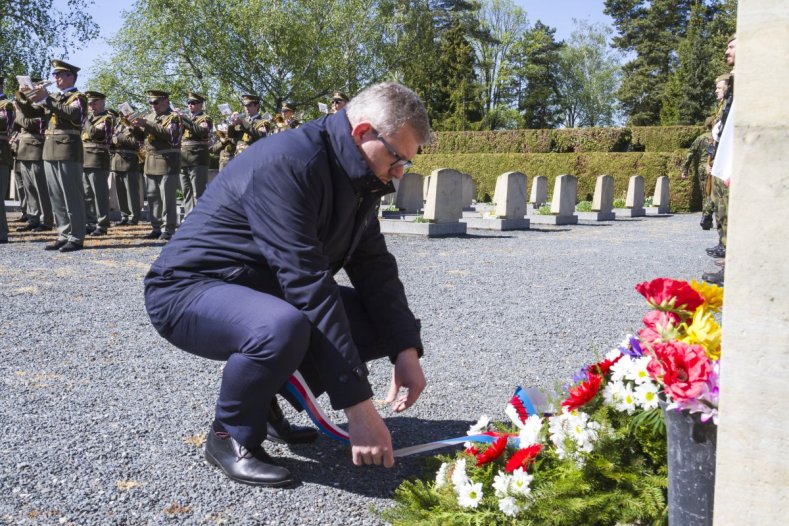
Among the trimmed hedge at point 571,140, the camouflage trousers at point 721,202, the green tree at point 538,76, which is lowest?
the camouflage trousers at point 721,202

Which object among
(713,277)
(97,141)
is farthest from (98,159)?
(713,277)

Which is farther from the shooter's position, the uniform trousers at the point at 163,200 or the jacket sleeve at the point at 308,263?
the uniform trousers at the point at 163,200

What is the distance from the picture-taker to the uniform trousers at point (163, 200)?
1074 cm

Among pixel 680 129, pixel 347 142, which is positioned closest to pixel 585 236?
pixel 347 142

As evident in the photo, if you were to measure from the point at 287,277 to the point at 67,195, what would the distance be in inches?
295

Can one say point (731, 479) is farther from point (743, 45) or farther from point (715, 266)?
point (715, 266)

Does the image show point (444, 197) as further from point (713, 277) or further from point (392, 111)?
point (392, 111)

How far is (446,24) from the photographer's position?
50406mm

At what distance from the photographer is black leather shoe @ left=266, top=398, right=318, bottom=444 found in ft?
10.2

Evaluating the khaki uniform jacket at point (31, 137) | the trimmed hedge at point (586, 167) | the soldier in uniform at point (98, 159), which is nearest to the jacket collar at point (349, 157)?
the khaki uniform jacket at point (31, 137)

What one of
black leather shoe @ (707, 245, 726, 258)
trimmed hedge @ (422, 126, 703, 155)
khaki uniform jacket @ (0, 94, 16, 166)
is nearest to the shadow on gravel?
black leather shoe @ (707, 245, 726, 258)

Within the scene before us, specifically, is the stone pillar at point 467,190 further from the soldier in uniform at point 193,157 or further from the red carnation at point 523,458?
the red carnation at point 523,458

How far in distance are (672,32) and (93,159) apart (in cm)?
4304

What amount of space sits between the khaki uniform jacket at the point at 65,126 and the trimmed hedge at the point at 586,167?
50.5 ft
